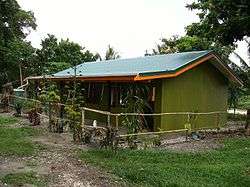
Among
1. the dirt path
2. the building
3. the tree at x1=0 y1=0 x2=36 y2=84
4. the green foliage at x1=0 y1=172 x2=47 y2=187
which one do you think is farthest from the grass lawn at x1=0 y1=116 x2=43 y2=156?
the tree at x1=0 y1=0 x2=36 y2=84

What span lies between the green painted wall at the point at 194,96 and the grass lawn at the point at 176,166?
4.14 meters

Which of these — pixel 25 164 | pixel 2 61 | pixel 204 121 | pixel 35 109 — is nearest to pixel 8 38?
pixel 2 61

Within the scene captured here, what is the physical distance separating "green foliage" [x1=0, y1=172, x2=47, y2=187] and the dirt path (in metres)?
0.17

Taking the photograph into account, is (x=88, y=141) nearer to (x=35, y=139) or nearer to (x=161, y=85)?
(x=35, y=139)

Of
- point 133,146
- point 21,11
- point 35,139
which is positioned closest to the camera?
point 133,146

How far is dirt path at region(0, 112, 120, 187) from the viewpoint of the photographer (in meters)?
9.18

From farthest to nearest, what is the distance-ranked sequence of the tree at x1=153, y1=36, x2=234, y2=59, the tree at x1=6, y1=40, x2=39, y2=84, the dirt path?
the tree at x1=6, y1=40, x2=39, y2=84 → the tree at x1=153, y1=36, x2=234, y2=59 → the dirt path

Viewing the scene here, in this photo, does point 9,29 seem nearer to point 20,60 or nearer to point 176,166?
point 20,60

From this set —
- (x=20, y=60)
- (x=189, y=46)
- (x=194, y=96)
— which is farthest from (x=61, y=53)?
(x=194, y=96)

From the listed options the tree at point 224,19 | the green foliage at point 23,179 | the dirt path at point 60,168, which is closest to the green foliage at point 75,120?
the dirt path at point 60,168

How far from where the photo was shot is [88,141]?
46.5 ft

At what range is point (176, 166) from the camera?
10.9 m

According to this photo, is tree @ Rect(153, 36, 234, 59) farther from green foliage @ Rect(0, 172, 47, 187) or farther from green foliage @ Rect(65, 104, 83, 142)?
green foliage @ Rect(0, 172, 47, 187)

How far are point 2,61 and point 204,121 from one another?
75.9 feet
